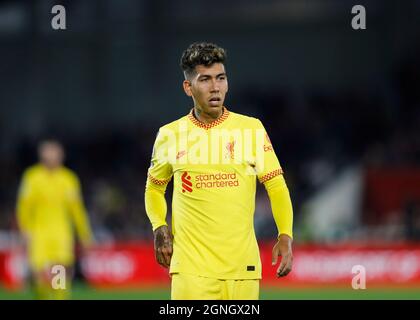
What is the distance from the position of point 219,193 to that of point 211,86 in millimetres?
579

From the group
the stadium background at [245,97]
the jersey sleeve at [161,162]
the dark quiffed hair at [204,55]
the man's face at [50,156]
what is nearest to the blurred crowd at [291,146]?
the stadium background at [245,97]

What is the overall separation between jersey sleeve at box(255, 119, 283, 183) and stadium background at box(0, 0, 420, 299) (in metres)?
12.0

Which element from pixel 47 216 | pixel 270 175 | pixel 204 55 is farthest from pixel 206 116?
pixel 47 216

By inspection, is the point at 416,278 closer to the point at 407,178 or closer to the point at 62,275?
the point at 407,178

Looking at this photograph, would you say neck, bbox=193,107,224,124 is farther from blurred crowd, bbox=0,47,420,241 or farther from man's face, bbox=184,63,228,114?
blurred crowd, bbox=0,47,420,241

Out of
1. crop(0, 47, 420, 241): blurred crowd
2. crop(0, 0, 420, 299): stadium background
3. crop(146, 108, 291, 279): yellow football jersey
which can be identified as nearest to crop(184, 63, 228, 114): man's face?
crop(146, 108, 291, 279): yellow football jersey

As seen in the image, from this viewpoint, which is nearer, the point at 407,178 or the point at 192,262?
the point at 192,262

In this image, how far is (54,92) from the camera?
26812 mm

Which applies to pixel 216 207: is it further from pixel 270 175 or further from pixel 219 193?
pixel 270 175

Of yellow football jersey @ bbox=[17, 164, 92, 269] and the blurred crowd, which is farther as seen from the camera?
the blurred crowd

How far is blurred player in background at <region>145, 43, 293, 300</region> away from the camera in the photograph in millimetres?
6277

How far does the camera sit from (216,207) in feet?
20.7
